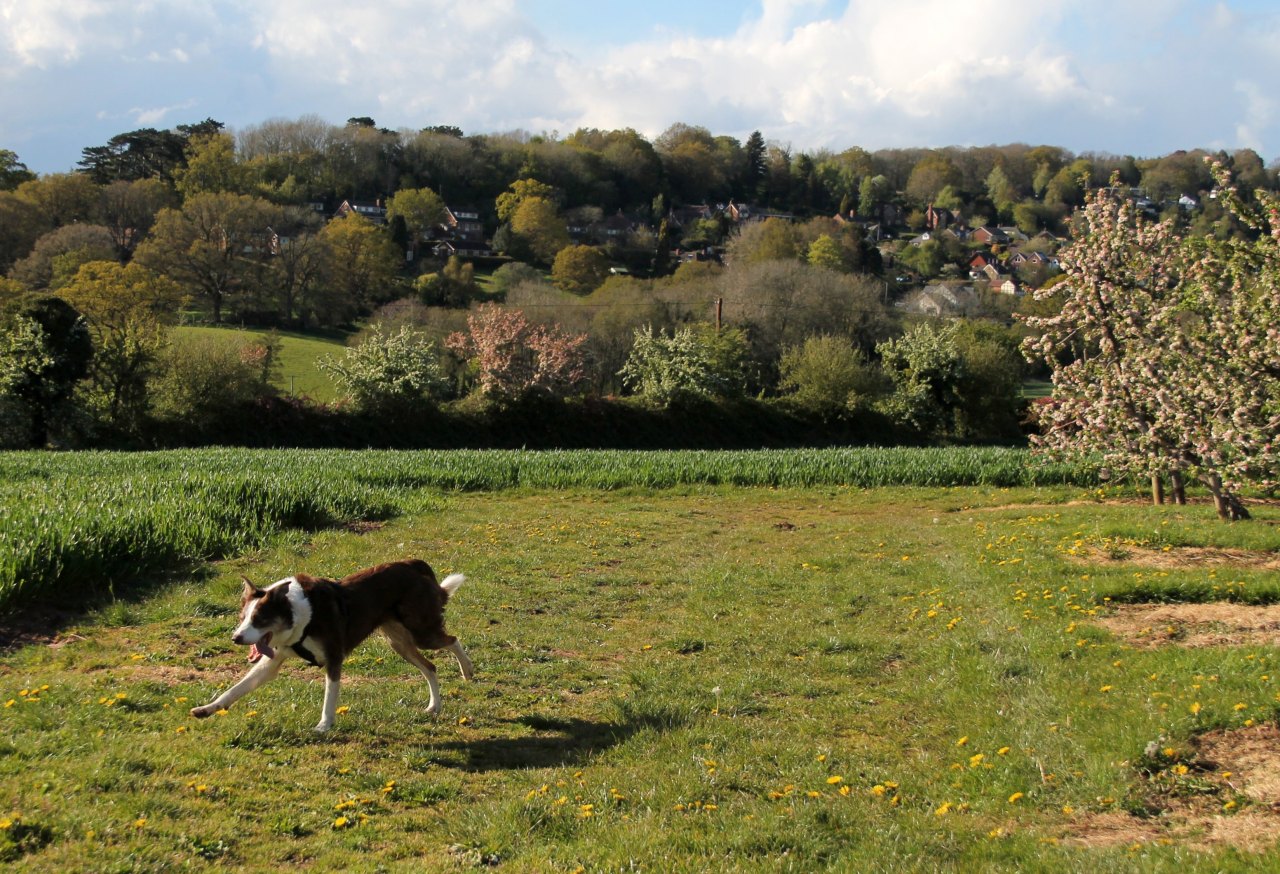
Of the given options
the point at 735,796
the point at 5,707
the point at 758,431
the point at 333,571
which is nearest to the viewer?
the point at 735,796

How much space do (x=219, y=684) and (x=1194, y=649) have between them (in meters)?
8.46

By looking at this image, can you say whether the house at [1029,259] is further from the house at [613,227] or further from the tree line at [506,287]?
the house at [613,227]

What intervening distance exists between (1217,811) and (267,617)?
6078 mm

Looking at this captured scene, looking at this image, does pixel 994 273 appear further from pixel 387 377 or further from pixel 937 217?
pixel 387 377

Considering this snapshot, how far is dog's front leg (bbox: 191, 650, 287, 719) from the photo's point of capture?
21.7 ft

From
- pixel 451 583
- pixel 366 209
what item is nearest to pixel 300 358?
pixel 366 209

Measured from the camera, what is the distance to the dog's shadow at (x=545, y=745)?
670cm

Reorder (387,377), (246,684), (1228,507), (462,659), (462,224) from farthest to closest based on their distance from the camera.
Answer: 1. (462,224)
2. (387,377)
3. (1228,507)
4. (462,659)
5. (246,684)

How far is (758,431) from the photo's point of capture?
5097 centimetres

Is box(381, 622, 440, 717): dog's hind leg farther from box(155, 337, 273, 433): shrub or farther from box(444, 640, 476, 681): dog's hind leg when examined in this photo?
box(155, 337, 273, 433): shrub

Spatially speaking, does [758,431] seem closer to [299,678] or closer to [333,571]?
[333,571]

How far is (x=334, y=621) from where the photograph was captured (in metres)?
6.98

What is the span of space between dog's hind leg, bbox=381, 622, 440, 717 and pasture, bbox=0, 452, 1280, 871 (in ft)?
0.63

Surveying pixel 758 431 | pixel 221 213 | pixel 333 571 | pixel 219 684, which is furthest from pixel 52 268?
pixel 219 684
